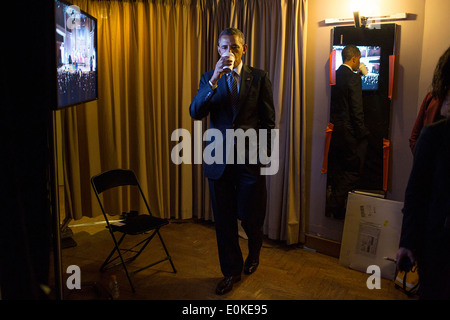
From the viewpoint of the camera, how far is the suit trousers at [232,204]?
9.45 feet

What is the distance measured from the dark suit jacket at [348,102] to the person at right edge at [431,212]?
5.60 feet

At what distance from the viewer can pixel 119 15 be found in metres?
4.08

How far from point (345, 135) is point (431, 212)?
1.94 metres

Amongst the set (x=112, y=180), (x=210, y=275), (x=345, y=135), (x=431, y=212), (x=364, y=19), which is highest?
(x=364, y=19)

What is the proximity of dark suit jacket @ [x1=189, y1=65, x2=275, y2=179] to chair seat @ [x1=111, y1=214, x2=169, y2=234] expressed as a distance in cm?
58

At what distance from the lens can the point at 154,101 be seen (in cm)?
421

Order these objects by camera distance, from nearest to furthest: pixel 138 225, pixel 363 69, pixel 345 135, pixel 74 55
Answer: pixel 74 55
pixel 138 225
pixel 363 69
pixel 345 135

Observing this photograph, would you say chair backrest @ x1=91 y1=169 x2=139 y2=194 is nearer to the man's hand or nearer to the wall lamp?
the man's hand

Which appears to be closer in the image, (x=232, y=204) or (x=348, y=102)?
(x=232, y=204)

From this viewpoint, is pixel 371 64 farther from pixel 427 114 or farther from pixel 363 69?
pixel 427 114

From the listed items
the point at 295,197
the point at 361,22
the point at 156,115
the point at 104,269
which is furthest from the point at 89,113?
the point at 361,22

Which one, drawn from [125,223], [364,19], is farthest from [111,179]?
[364,19]

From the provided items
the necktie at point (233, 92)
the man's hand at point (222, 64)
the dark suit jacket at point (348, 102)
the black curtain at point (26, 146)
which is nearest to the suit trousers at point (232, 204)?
the necktie at point (233, 92)
